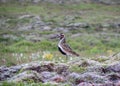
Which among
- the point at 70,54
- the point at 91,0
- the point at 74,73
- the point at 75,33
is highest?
the point at 74,73

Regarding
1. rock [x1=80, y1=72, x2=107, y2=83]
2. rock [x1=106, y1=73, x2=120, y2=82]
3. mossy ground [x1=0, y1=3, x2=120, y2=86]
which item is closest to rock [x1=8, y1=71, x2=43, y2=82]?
rock [x1=80, y1=72, x2=107, y2=83]

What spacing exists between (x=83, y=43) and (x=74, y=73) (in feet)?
78.3

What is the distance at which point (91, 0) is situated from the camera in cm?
6638

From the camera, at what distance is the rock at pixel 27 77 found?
14898 millimetres

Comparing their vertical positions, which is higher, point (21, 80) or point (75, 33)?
point (21, 80)

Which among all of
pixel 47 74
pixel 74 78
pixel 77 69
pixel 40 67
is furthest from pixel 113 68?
pixel 40 67

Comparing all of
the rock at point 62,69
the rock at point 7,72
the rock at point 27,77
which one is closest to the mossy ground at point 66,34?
the rock at point 7,72

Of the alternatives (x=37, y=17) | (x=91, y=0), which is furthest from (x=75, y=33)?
(x=91, y=0)

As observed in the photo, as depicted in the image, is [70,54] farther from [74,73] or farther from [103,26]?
[103,26]

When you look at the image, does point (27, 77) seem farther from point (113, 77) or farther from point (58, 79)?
point (113, 77)

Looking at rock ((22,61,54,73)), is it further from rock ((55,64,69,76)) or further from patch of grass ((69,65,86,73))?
patch of grass ((69,65,86,73))

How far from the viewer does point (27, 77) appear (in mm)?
14969

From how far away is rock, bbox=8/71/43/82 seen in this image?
14.9 m

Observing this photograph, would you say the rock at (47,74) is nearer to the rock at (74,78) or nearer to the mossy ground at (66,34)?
the rock at (74,78)
